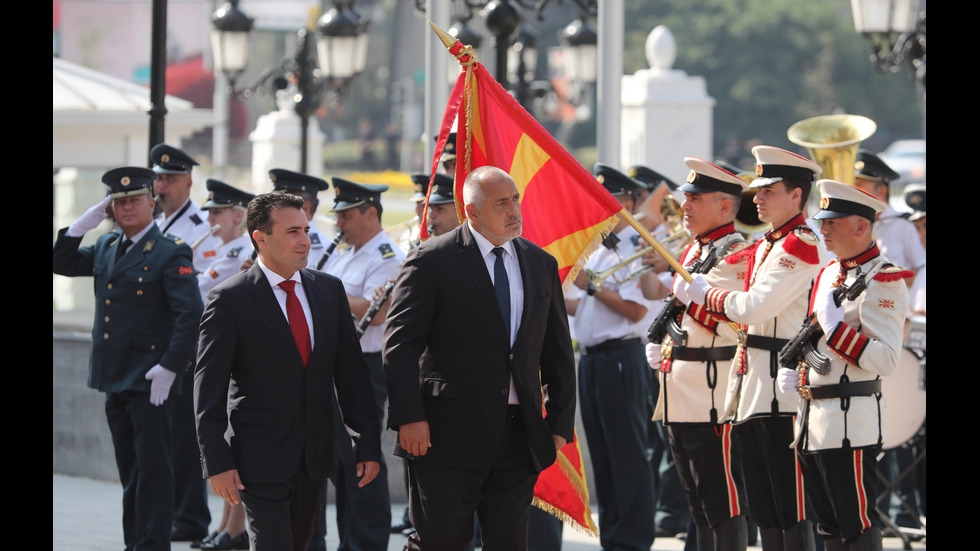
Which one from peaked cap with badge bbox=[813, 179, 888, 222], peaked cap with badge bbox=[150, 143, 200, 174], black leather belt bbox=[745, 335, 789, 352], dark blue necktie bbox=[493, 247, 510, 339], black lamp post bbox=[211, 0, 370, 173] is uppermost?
black lamp post bbox=[211, 0, 370, 173]

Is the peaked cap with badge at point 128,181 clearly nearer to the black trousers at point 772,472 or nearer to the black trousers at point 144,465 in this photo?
the black trousers at point 144,465

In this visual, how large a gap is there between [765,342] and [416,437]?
2.01 metres

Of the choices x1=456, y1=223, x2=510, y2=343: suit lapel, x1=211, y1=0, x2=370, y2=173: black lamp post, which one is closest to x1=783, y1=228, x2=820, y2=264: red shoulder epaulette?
x1=456, y1=223, x2=510, y2=343: suit lapel

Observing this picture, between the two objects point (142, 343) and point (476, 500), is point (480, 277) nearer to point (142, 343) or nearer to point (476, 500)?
point (476, 500)

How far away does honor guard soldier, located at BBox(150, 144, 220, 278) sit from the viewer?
31.1 feet

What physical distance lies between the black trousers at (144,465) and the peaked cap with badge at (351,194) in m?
1.66

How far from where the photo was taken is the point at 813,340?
6691 mm

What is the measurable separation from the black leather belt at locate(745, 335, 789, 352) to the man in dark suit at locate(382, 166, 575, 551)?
4.41ft

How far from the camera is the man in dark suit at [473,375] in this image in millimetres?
5914

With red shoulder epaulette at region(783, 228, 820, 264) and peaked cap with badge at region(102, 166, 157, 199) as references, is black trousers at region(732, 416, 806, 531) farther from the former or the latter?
peaked cap with badge at region(102, 166, 157, 199)

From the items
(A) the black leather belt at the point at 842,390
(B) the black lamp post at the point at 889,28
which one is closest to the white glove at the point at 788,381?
(A) the black leather belt at the point at 842,390

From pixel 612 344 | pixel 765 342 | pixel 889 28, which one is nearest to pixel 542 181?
pixel 765 342

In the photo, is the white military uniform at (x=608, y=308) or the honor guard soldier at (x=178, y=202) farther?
the honor guard soldier at (x=178, y=202)

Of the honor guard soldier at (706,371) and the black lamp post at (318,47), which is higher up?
the black lamp post at (318,47)
